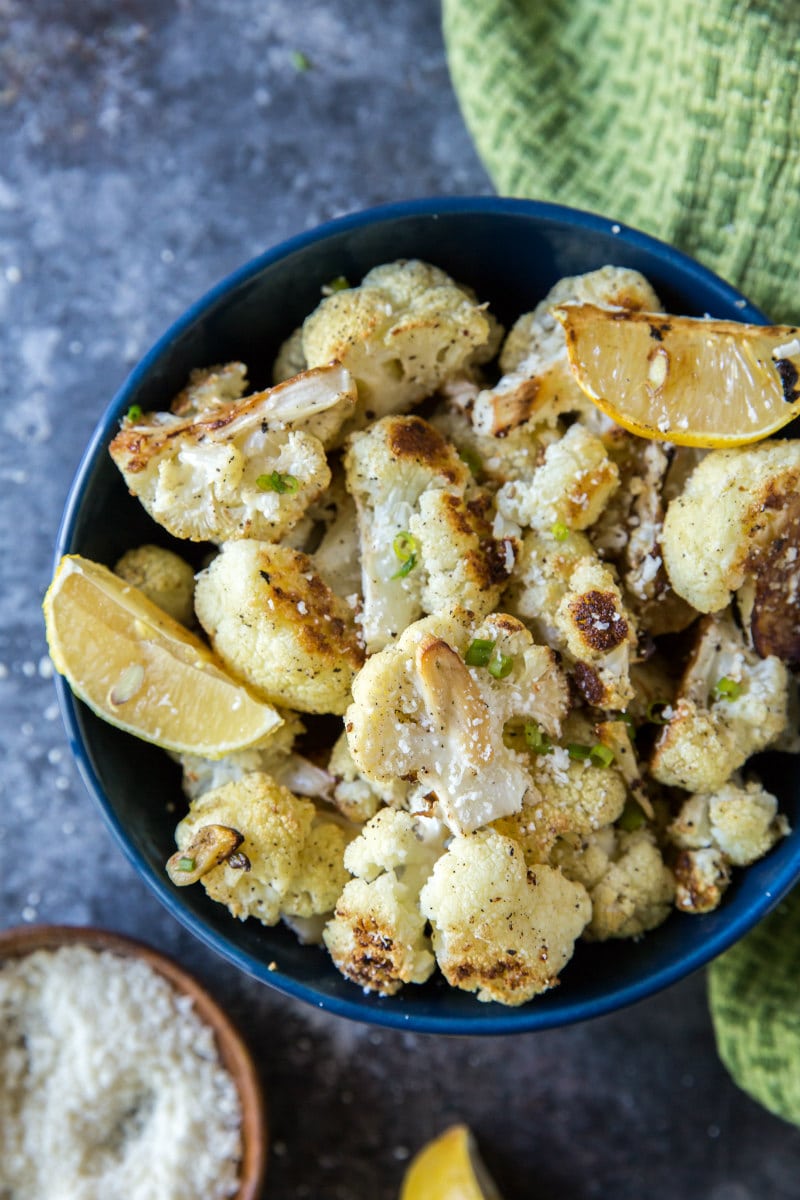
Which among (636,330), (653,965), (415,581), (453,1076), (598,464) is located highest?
(636,330)

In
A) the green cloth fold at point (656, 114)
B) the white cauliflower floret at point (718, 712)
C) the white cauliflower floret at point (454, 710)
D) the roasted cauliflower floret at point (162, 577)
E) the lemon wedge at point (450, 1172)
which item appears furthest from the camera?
the lemon wedge at point (450, 1172)

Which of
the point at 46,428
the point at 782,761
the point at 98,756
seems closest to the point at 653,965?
the point at 782,761

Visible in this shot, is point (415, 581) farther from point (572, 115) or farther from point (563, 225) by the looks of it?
point (572, 115)

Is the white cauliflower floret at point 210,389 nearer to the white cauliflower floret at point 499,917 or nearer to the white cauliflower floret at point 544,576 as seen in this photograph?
the white cauliflower floret at point 544,576

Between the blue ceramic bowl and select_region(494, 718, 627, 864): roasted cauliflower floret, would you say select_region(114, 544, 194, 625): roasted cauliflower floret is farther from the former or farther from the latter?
select_region(494, 718, 627, 864): roasted cauliflower floret

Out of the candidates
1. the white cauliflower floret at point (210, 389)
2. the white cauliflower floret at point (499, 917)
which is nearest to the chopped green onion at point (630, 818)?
the white cauliflower floret at point (499, 917)
